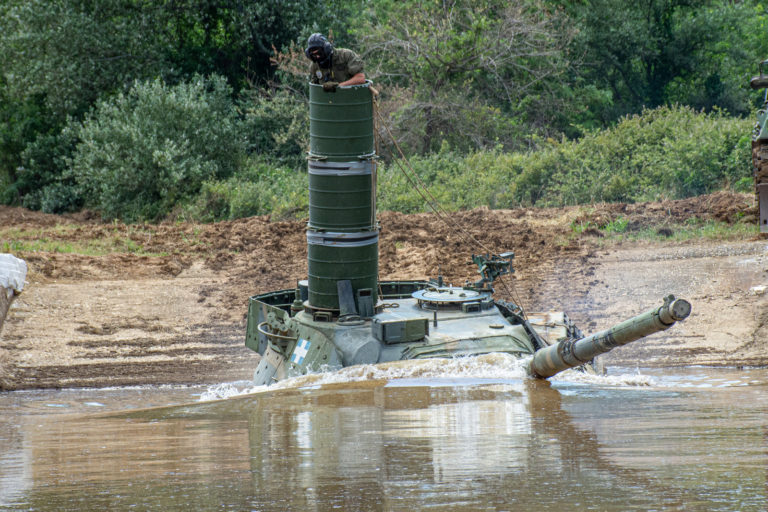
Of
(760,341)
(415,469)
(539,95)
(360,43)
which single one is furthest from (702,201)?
(415,469)

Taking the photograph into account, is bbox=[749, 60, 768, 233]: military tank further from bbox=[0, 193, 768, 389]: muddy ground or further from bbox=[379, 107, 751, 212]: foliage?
bbox=[379, 107, 751, 212]: foliage

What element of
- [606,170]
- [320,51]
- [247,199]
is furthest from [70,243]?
[320,51]

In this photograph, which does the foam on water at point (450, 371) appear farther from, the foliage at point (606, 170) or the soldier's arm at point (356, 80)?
the foliage at point (606, 170)

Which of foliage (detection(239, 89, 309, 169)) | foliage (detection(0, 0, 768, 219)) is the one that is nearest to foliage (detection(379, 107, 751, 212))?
foliage (detection(0, 0, 768, 219))

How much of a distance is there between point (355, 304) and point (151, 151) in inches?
554

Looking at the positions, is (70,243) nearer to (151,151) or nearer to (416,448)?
(151,151)

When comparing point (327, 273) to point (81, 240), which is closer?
point (327, 273)

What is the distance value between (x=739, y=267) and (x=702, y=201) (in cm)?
359

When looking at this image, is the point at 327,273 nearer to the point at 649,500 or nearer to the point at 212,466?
the point at 212,466

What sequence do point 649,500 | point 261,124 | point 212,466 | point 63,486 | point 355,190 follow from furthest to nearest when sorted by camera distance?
point 261,124
point 355,190
point 212,466
point 63,486
point 649,500

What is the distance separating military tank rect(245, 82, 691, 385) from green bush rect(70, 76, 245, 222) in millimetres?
13157

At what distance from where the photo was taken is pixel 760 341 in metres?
12.8

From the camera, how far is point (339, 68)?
983 cm

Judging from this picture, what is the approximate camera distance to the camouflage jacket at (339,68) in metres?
9.74
